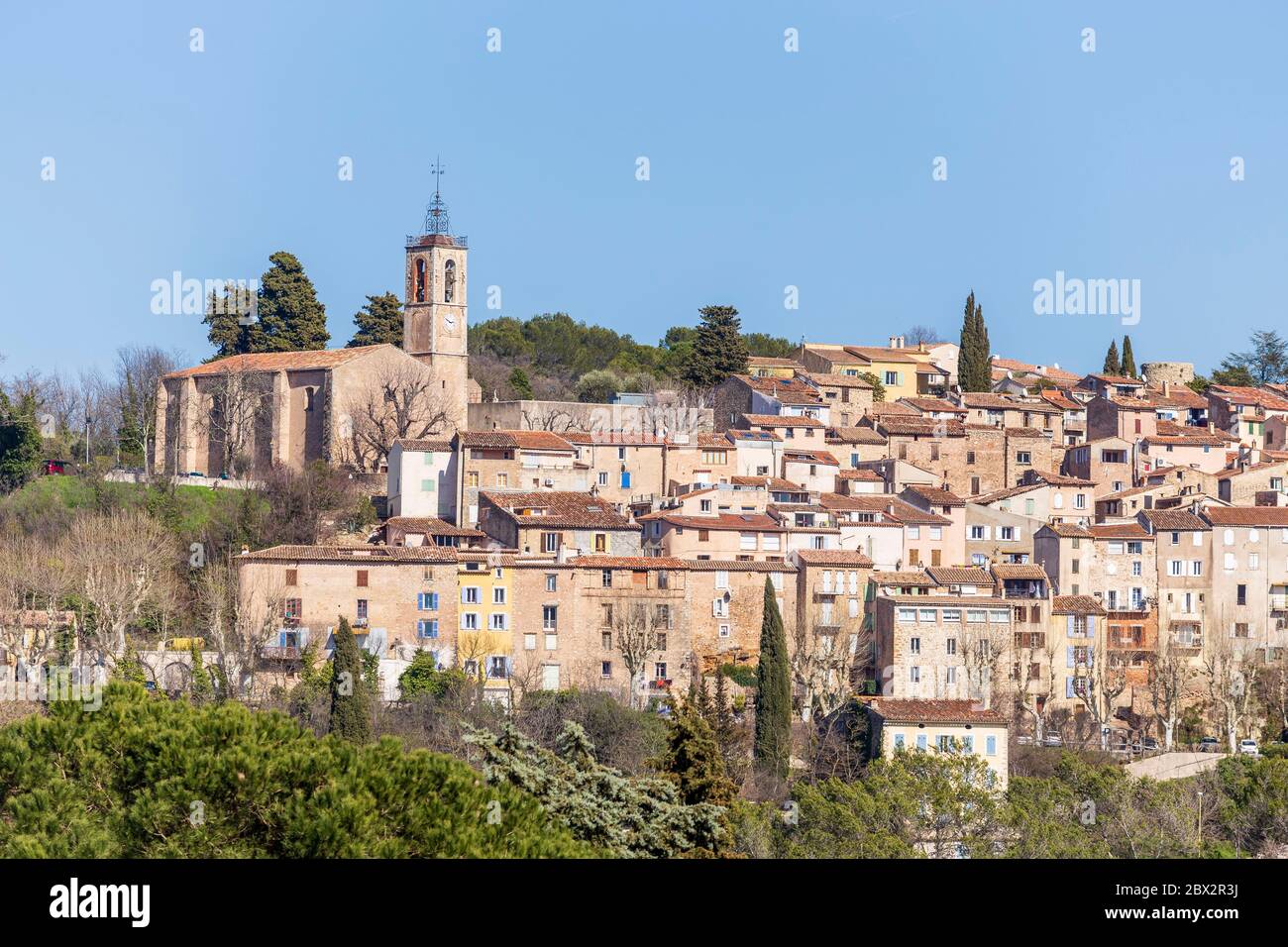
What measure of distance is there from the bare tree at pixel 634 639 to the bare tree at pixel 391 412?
12.9 m

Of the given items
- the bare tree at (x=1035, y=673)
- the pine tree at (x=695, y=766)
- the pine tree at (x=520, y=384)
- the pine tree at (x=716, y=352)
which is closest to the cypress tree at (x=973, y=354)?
the pine tree at (x=716, y=352)

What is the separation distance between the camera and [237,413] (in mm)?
59812

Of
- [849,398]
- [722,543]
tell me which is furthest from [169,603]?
[849,398]

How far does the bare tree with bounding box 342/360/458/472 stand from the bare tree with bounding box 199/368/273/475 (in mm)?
3087

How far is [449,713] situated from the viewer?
137 feet

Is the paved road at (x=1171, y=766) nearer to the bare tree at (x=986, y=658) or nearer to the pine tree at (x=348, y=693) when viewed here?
the bare tree at (x=986, y=658)

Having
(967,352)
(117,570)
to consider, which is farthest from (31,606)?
(967,352)

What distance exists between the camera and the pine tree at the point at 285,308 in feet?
218

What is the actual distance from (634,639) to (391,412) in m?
15.9

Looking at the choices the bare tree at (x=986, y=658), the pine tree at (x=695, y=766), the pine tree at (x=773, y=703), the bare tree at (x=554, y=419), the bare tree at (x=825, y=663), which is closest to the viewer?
the pine tree at (x=695, y=766)

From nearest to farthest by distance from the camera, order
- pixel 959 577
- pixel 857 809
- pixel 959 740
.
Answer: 1. pixel 857 809
2. pixel 959 740
3. pixel 959 577

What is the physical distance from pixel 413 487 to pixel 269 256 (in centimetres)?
1637

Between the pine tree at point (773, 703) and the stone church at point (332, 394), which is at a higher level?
the stone church at point (332, 394)
